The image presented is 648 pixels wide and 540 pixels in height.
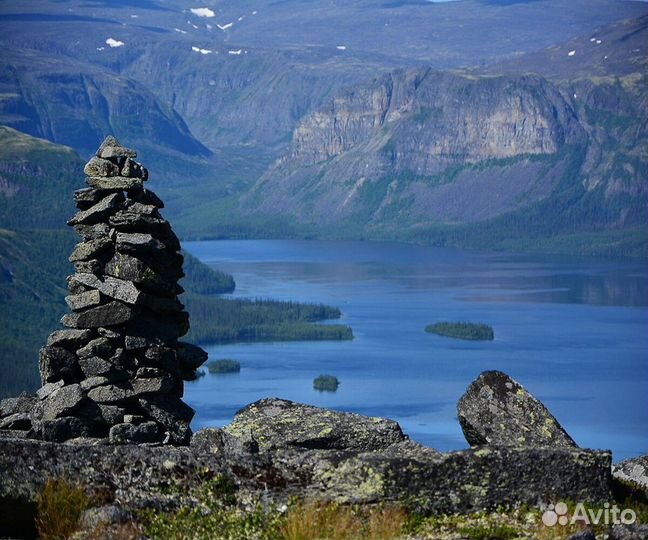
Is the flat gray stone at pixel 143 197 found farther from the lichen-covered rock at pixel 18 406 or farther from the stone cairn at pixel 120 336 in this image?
the lichen-covered rock at pixel 18 406

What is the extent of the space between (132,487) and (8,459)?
4.35ft

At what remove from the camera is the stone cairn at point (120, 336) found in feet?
73.4

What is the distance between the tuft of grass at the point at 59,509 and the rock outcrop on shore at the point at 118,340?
592cm

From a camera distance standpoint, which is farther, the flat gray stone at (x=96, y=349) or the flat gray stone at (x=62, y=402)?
the flat gray stone at (x=96, y=349)

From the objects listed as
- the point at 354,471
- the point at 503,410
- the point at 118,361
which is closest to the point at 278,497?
the point at 354,471

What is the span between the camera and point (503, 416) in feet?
68.7

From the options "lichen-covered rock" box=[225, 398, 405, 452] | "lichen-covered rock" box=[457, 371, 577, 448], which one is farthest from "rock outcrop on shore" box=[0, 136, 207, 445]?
"lichen-covered rock" box=[457, 371, 577, 448]

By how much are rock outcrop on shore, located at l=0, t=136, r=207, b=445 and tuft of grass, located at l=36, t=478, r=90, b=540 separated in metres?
5.92

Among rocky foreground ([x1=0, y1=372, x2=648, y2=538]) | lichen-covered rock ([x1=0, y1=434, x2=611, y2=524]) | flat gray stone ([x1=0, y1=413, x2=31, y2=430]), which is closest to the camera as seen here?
rocky foreground ([x1=0, y1=372, x2=648, y2=538])

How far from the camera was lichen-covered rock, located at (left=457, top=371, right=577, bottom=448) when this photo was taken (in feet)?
67.9

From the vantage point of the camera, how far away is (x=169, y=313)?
24.0m

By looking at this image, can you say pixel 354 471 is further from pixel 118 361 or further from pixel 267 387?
pixel 267 387

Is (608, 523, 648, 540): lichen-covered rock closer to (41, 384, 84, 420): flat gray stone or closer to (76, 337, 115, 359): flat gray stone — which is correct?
(41, 384, 84, 420): flat gray stone

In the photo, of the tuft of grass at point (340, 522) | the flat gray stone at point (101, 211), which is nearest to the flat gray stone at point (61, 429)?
the flat gray stone at point (101, 211)
